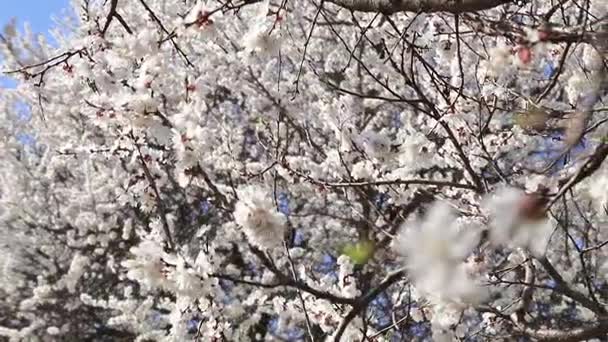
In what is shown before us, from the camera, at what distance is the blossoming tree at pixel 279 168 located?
244cm

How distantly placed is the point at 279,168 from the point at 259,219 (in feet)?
4.90

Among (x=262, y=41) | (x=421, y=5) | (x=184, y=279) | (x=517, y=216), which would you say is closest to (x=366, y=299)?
(x=184, y=279)

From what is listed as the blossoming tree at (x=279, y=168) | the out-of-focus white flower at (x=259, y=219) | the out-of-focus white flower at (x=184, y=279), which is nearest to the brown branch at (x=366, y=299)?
the blossoming tree at (x=279, y=168)

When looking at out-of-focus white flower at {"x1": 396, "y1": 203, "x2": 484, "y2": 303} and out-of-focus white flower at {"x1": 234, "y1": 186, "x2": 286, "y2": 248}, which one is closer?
out-of-focus white flower at {"x1": 396, "y1": 203, "x2": 484, "y2": 303}

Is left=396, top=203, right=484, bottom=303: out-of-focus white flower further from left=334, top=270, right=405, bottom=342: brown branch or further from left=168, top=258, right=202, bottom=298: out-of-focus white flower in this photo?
left=168, top=258, right=202, bottom=298: out-of-focus white flower

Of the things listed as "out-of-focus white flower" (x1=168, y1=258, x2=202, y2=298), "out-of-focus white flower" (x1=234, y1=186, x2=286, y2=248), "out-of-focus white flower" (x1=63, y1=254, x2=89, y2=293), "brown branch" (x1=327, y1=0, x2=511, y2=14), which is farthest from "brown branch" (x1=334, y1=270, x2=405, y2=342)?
"out-of-focus white flower" (x1=63, y1=254, x2=89, y2=293)

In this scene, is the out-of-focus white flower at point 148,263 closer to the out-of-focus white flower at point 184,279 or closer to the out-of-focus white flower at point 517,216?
the out-of-focus white flower at point 184,279

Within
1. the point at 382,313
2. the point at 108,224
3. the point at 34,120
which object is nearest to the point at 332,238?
the point at 382,313

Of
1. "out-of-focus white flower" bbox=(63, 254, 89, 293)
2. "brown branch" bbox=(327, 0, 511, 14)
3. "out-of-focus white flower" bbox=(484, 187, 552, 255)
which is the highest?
"out-of-focus white flower" bbox=(63, 254, 89, 293)

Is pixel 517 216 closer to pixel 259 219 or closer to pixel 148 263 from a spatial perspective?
pixel 259 219

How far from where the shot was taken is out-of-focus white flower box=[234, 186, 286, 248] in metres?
1.93

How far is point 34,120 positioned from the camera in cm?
767

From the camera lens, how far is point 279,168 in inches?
135

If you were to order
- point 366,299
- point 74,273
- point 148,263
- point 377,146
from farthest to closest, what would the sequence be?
1. point 74,273
2. point 377,146
3. point 148,263
4. point 366,299
